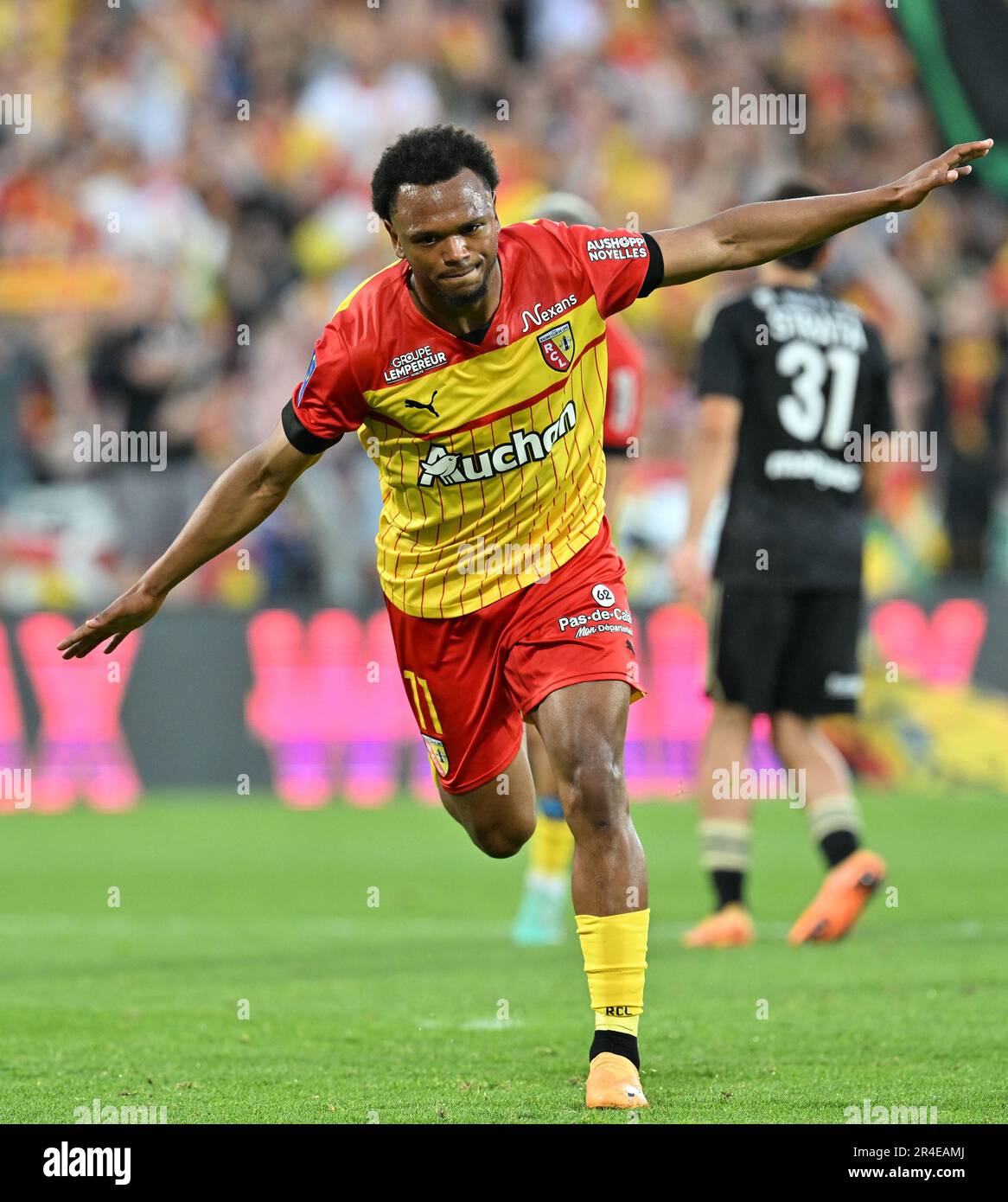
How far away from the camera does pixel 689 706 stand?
567 inches

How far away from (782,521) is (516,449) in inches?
136

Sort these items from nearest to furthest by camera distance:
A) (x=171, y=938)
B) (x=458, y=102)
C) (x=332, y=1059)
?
1. (x=332, y=1059)
2. (x=171, y=938)
3. (x=458, y=102)

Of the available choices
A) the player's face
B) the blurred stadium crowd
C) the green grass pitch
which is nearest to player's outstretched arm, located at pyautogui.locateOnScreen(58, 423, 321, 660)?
the player's face

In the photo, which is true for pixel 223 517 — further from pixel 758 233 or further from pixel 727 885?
pixel 727 885

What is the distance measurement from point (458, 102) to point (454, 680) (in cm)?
1325

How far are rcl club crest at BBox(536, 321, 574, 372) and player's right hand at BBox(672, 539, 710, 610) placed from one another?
3.09 m

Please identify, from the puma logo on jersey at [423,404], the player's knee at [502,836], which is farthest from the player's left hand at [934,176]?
the player's knee at [502,836]

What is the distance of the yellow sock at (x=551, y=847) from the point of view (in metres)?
8.60

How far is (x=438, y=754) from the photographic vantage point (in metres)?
6.38

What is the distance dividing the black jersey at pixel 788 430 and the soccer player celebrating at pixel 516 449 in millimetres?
3035

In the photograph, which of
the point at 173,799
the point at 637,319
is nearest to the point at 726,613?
the point at 173,799

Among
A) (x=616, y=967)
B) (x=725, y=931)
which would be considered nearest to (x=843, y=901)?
(x=725, y=931)

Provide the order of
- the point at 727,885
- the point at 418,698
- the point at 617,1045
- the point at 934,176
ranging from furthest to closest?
the point at 727,885, the point at 418,698, the point at 934,176, the point at 617,1045
